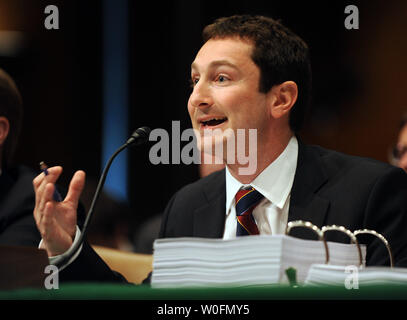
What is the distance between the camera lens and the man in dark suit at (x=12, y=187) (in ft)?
6.76

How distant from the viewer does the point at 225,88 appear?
181 centimetres

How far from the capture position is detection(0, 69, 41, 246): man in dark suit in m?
2.06

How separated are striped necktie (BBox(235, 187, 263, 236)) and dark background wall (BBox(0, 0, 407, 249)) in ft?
7.23

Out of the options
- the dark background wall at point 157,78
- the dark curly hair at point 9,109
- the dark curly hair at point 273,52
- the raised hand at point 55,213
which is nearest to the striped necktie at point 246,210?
the dark curly hair at point 273,52

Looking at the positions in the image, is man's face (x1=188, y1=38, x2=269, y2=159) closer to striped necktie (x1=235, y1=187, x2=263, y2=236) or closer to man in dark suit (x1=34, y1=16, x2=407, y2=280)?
man in dark suit (x1=34, y1=16, x2=407, y2=280)

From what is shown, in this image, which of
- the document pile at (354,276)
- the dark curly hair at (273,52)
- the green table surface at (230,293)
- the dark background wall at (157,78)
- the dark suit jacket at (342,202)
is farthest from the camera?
the dark background wall at (157,78)

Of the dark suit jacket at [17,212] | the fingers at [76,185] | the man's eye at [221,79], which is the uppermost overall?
the man's eye at [221,79]

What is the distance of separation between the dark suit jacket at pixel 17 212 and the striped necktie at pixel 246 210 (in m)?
0.73

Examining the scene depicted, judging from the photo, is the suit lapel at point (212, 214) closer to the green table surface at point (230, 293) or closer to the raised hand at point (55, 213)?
the raised hand at point (55, 213)

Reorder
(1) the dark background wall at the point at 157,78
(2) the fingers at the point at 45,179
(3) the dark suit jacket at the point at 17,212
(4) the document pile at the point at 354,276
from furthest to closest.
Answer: (1) the dark background wall at the point at 157,78 → (3) the dark suit jacket at the point at 17,212 → (2) the fingers at the point at 45,179 → (4) the document pile at the point at 354,276

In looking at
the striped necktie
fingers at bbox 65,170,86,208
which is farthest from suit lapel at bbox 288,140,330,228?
fingers at bbox 65,170,86,208

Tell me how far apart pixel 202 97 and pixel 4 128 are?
2.89 feet

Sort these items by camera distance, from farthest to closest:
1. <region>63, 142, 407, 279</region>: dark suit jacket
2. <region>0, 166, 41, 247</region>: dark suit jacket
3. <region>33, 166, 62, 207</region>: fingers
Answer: <region>0, 166, 41, 247</region>: dark suit jacket
<region>63, 142, 407, 279</region>: dark suit jacket
<region>33, 166, 62, 207</region>: fingers
